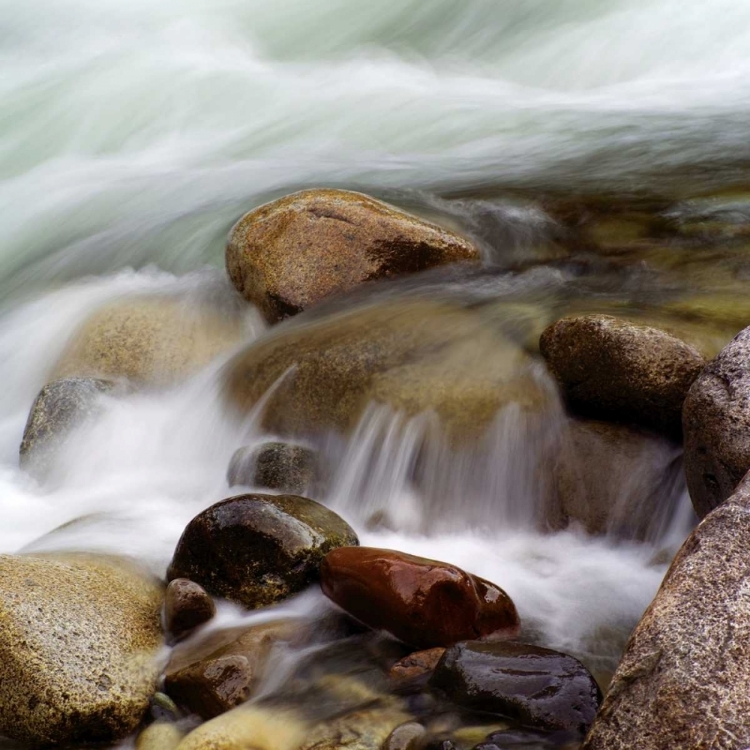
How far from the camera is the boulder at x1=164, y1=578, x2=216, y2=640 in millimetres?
4406

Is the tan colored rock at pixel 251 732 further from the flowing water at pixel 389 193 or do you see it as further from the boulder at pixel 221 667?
the flowing water at pixel 389 193

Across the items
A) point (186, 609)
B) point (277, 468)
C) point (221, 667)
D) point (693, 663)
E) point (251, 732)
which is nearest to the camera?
point (693, 663)

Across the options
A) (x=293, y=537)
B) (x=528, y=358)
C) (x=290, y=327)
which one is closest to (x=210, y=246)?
(x=290, y=327)

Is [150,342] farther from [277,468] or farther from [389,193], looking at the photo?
[389,193]

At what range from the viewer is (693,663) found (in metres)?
2.92

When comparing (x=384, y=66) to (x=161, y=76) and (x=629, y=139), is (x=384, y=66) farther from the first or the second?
(x=629, y=139)

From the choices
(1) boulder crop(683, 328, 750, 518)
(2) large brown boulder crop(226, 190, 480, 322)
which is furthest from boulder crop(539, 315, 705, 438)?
(2) large brown boulder crop(226, 190, 480, 322)

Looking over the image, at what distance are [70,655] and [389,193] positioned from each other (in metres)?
5.02

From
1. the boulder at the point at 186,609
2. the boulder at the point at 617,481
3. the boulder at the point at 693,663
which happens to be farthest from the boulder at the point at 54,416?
the boulder at the point at 693,663

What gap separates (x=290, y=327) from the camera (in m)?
6.39

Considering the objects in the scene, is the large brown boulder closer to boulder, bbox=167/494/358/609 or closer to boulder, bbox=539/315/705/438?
boulder, bbox=539/315/705/438

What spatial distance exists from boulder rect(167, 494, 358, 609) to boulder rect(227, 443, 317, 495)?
0.74 m

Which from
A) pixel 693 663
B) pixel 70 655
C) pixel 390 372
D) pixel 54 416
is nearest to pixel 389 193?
pixel 390 372

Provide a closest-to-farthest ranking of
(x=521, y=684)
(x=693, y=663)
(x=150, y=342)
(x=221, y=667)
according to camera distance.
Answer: (x=693, y=663) → (x=521, y=684) → (x=221, y=667) → (x=150, y=342)
